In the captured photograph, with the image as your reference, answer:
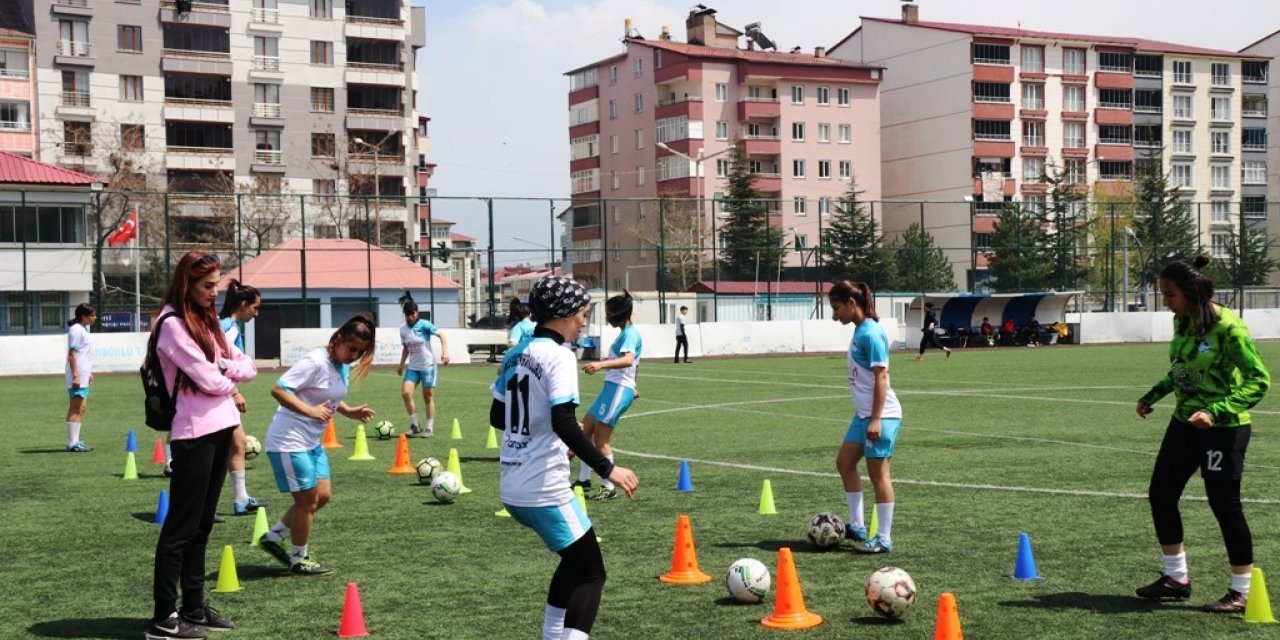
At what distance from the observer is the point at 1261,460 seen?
14609 mm

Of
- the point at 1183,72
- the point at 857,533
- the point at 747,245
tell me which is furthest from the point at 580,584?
the point at 1183,72

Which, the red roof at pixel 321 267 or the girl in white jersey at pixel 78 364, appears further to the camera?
the red roof at pixel 321 267

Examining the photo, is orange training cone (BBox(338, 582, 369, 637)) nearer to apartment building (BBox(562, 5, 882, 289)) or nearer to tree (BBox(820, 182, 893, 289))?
tree (BBox(820, 182, 893, 289))

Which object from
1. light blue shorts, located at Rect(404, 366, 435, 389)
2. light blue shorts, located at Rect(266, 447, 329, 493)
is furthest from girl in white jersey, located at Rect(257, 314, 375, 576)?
light blue shorts, located at Rect(404, 366, 435, 389)

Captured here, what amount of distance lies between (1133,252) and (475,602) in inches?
3072

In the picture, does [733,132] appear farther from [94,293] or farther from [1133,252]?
[94,293]

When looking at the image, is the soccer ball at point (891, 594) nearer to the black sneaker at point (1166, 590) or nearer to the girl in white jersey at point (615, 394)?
the black sneaker at point (1166, 590)

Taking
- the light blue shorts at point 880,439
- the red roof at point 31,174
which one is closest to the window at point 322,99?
the red roof at point 31,174

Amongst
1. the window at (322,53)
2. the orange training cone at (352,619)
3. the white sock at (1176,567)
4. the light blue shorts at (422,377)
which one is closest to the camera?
the orange training cone at (352,619)

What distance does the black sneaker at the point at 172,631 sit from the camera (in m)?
7.27

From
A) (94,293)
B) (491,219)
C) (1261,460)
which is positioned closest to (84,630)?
(1261,460)

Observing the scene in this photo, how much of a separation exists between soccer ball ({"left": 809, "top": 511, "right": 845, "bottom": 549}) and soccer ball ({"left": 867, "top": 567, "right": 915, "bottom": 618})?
7.01 ft

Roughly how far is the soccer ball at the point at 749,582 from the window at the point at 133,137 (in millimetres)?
71088

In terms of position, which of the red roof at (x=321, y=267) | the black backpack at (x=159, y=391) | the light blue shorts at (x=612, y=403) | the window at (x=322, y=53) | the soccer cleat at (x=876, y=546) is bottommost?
the soccer cleat at (x=876, y=546)
